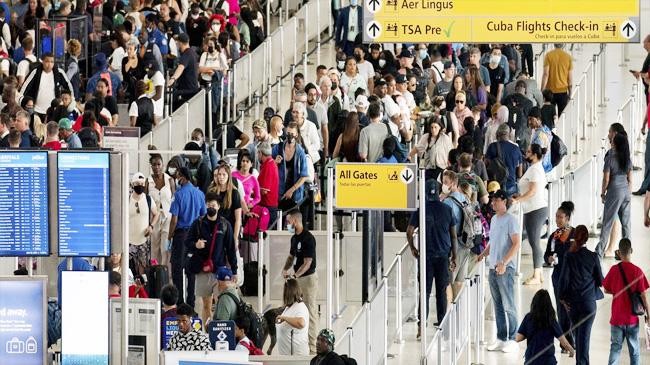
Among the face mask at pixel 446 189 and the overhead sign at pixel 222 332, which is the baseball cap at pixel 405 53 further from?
the overhead sign at pixel 222 332

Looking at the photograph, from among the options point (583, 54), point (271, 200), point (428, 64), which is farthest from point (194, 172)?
point (583, 54)

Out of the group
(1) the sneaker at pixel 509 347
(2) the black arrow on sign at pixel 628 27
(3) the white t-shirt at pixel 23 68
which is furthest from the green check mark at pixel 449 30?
(3) the white t-shirt at pixel 23 68

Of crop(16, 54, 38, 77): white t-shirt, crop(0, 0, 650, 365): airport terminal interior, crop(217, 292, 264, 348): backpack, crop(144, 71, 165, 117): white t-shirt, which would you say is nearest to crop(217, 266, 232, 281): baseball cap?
crop(0, 0, 650, 365): airport terminal interior

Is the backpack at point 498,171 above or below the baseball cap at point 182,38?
below

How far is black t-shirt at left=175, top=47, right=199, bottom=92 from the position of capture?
91.8 feet

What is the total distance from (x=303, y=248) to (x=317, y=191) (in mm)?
3725

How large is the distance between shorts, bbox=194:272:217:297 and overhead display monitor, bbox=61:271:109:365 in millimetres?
5153

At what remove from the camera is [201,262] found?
69.1 ft

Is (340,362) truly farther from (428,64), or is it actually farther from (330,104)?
(428,64)

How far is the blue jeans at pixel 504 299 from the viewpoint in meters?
20.1

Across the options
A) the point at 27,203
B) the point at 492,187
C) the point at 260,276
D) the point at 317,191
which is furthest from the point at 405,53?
the point at 27,203

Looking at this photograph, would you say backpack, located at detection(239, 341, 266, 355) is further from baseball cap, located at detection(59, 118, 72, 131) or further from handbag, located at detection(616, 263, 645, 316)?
baseball cap, located at detection(59, 118, 72, 131)

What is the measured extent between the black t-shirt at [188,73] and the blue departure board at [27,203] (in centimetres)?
1171

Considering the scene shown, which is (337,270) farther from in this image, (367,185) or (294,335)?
(367,185)
